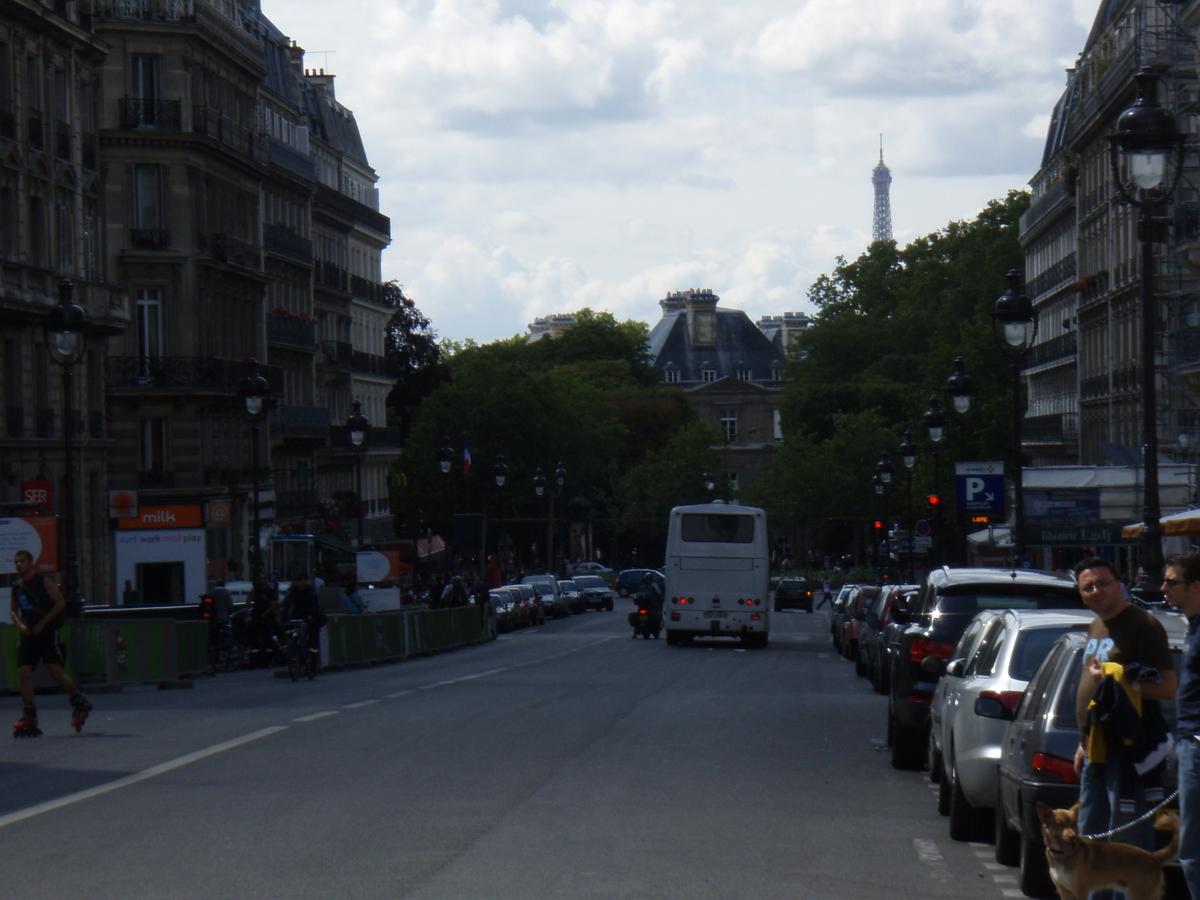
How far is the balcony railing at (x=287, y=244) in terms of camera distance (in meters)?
70.9

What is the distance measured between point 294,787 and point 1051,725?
625cm

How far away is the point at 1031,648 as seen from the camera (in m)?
11.6

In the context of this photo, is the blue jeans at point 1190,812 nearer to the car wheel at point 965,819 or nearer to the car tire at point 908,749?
the car wheel at point 965,819

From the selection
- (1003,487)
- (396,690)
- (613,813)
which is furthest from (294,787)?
(1003,487)

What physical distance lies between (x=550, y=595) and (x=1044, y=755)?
6709 cm

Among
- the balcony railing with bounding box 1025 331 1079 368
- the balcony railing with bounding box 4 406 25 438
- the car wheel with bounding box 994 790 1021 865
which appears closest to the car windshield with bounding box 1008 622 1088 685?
the car wheel with bounding box 994 790 1021 865

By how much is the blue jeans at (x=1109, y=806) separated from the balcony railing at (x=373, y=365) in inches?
3169

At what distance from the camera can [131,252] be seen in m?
57.5

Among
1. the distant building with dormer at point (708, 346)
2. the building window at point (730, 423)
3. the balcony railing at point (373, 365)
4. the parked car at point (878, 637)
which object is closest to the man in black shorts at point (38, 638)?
the parked car at point (878, 637)

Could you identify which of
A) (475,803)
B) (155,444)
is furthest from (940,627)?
(155,444)

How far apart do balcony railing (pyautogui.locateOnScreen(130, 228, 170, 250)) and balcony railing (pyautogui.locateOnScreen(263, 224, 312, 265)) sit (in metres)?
12.4

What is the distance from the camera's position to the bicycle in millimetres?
30219

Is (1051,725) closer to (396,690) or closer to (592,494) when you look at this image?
(396,690)

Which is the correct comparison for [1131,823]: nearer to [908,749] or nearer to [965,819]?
[965,819]
